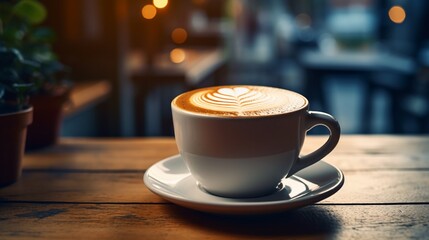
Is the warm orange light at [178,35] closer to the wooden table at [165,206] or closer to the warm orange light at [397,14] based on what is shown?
the warm orange light at [397,14]

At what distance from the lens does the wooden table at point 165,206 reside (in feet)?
1.92

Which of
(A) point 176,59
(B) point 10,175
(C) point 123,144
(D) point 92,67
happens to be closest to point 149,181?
(B) point 10,175

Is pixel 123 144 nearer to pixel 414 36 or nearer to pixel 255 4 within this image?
pixel 414 36

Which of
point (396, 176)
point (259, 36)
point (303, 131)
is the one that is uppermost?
point (303, 131)

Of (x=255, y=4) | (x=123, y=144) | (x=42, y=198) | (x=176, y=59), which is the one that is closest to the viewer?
(x=42, y=198)

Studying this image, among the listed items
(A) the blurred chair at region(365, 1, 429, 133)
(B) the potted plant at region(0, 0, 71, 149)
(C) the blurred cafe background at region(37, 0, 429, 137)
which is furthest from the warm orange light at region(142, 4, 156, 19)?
(B) the potted plant at region(0, 0, 71, 149)

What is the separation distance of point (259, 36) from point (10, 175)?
1014 centimetres

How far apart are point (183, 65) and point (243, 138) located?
277 centimetres

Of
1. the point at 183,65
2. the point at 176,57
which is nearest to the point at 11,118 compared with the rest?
the point at 183,65

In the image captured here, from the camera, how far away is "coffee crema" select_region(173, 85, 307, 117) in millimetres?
615

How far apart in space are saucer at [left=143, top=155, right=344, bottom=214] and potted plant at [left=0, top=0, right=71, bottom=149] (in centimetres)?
34

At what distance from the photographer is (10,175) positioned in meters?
0.78

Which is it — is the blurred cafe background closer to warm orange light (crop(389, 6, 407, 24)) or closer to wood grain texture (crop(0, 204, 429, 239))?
warm orange light (crop(389, 6, 407, 24))

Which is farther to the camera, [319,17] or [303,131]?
[319,17]
